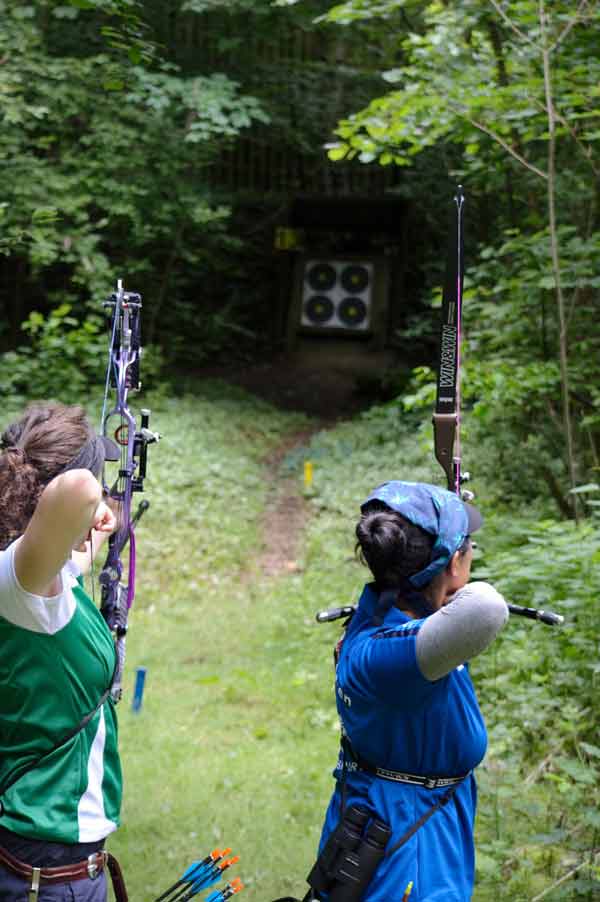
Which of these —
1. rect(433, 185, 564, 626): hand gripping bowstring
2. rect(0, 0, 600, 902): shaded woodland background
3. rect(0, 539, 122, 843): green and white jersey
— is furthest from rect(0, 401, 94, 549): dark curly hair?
rect(0, 0, 600, 902): shaded woodland background

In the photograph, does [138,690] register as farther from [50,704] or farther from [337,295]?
[337,295]

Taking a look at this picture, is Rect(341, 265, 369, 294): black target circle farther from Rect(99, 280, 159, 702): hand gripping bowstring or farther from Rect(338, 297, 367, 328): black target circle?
Rect(99, 280, 159, 702): hand gripping bowstring

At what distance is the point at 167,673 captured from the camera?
6.22 metres

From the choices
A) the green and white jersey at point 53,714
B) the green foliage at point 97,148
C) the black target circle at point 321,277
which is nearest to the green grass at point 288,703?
the green and white jersey at point 53,714

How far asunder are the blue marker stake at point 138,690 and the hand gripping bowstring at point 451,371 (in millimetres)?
2571

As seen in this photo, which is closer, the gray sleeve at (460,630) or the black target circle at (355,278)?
the gray sleeve at (460,630)

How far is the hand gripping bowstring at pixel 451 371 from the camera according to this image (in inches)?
112

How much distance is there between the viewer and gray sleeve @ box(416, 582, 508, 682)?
1.80 meters

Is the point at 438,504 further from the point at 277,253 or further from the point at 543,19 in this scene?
the point at 277,253

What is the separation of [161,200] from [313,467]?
362 cm

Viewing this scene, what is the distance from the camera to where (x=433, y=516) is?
2.03 meters

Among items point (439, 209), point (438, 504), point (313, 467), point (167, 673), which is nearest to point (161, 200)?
point (313, 467)

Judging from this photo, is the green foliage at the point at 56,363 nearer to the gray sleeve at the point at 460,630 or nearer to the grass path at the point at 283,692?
the grass path at the point at 283,692

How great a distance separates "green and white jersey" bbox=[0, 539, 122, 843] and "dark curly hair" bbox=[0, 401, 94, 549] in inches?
6.2
